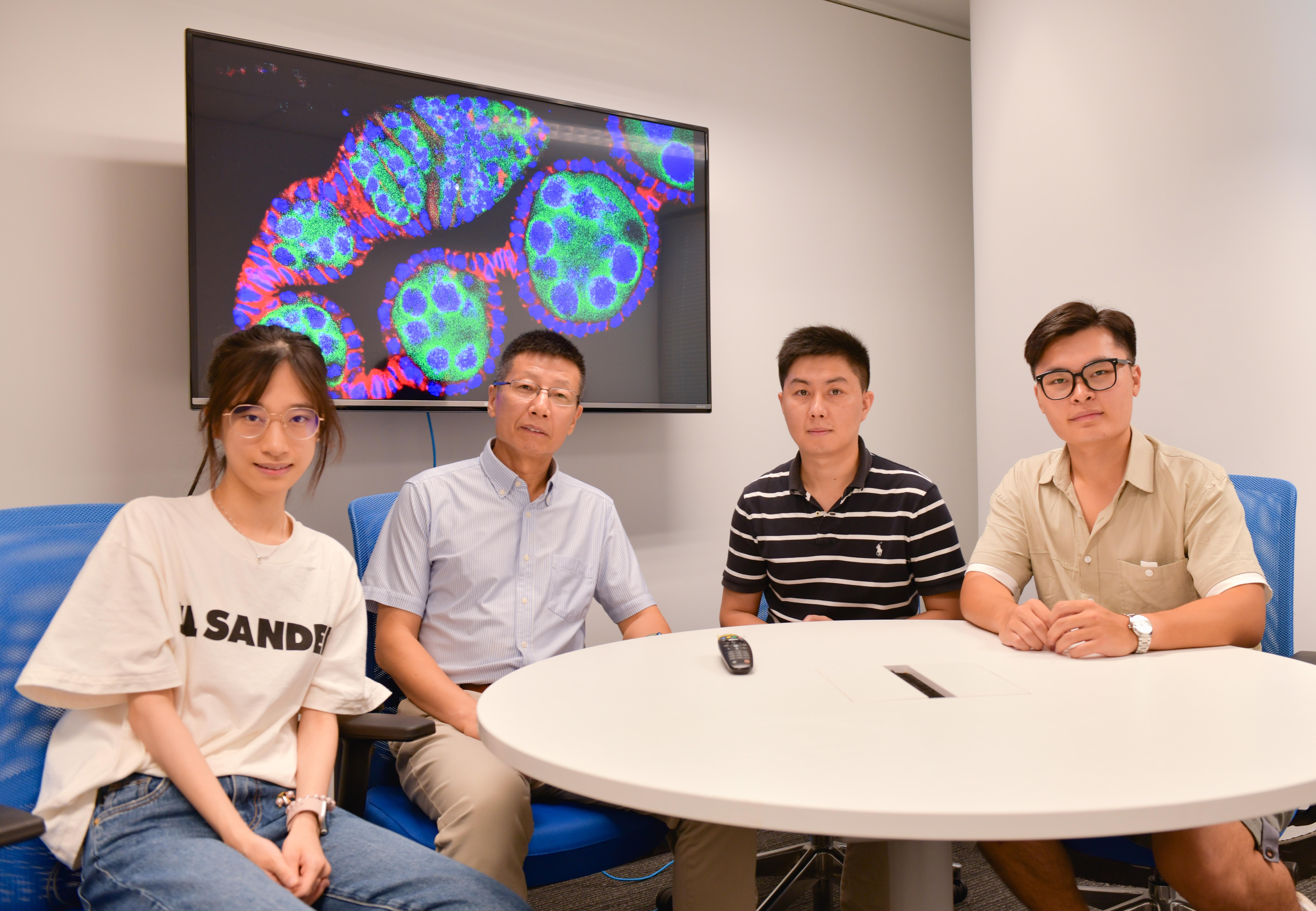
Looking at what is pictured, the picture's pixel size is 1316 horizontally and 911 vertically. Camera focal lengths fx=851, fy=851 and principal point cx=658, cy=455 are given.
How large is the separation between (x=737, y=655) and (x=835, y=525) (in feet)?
2.61

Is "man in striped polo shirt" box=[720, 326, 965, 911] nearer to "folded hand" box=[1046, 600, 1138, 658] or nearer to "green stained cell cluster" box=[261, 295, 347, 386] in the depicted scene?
"folded hand" box=[1046, 600, 1138, 658]

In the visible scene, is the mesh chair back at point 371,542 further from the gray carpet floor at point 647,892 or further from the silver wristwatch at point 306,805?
the gray carpet floor at point 647,892

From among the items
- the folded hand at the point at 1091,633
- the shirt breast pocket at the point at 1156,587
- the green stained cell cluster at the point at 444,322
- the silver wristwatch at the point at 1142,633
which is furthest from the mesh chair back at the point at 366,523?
the shirt breast pocket at the point at 1156,587

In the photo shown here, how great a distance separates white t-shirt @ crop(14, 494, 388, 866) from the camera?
122 cm

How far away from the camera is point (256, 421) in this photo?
4.71 ft

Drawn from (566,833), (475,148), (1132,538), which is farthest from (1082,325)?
(475,148)

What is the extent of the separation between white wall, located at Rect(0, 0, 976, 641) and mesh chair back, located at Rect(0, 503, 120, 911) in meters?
1.06

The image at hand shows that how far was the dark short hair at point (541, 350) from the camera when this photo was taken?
2.02 metres

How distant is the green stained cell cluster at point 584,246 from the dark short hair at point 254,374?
1317mm

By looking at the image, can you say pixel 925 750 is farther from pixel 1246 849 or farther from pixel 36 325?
pixel 36 325

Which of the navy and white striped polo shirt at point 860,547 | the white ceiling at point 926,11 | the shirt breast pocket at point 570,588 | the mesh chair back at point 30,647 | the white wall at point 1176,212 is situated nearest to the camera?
the mesh chair back at point 30,647

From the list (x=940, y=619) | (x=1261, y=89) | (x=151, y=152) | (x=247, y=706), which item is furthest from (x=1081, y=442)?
(x=151, y=152)

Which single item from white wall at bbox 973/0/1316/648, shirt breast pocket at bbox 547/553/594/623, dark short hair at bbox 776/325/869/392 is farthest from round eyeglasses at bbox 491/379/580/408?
white wall at bbox 973/0/1316/648

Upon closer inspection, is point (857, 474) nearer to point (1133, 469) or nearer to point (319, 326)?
point (1133, 469)
